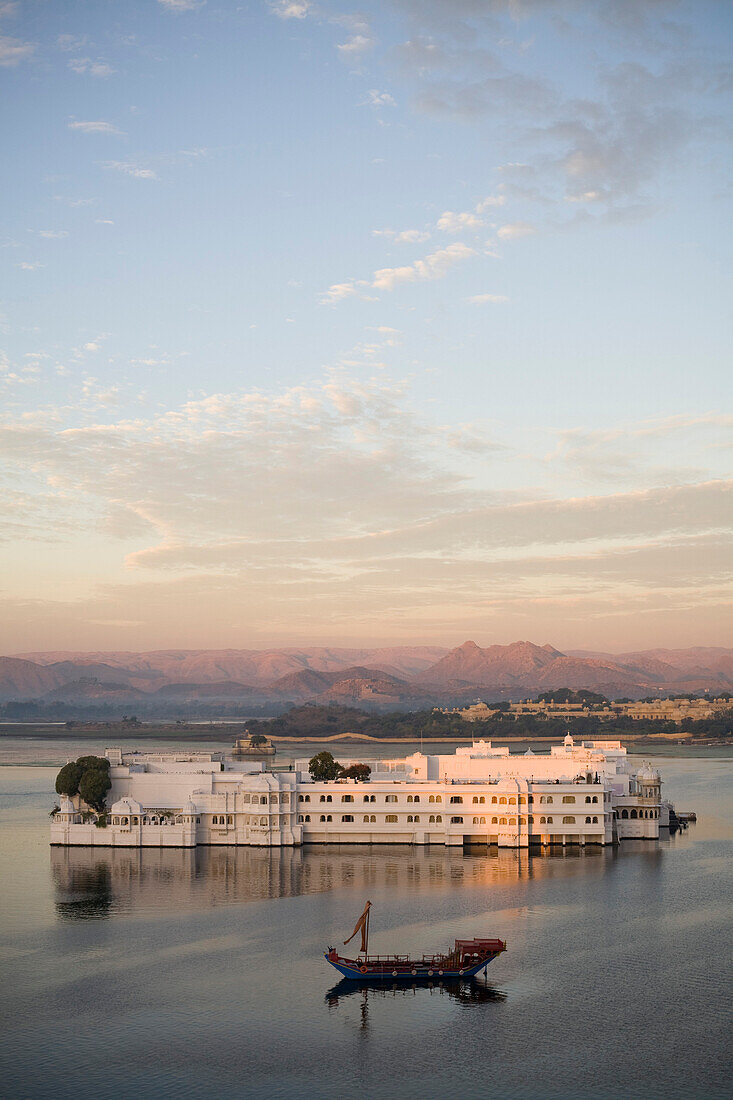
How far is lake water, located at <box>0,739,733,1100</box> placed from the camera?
29.1m

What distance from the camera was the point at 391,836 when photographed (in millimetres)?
61656

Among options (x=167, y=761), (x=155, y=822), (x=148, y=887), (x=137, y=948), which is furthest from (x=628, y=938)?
(x=167, y=761)

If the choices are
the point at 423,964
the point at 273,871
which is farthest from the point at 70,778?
the point at 423,964

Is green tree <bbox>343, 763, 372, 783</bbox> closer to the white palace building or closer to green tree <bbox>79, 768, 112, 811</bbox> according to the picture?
the white palace building

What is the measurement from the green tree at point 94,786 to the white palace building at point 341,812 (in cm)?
76

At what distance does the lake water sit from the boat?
63cm

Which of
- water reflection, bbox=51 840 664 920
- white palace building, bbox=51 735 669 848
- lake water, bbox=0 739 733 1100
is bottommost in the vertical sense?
lake water, bbox=0 739 733 1100

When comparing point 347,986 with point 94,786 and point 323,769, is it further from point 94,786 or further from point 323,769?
point 323,769

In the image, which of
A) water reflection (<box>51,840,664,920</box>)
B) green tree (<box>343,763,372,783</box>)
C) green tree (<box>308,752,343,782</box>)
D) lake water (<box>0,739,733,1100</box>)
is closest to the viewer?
lake water (<box>0,739,733,1100</box>)

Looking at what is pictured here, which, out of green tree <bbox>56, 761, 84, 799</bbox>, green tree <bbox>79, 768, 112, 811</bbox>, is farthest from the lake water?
green tree <bbox>56, 761, 84, 799</bbox>

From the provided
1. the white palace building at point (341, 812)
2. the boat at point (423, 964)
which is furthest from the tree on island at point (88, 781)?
the boat at point (423, 964)

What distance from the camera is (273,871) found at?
178 feet

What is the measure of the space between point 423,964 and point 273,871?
1852 centimetres

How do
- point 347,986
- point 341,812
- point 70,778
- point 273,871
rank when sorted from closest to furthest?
point 347,986, point 273,871, point 341,812, point 70,778
